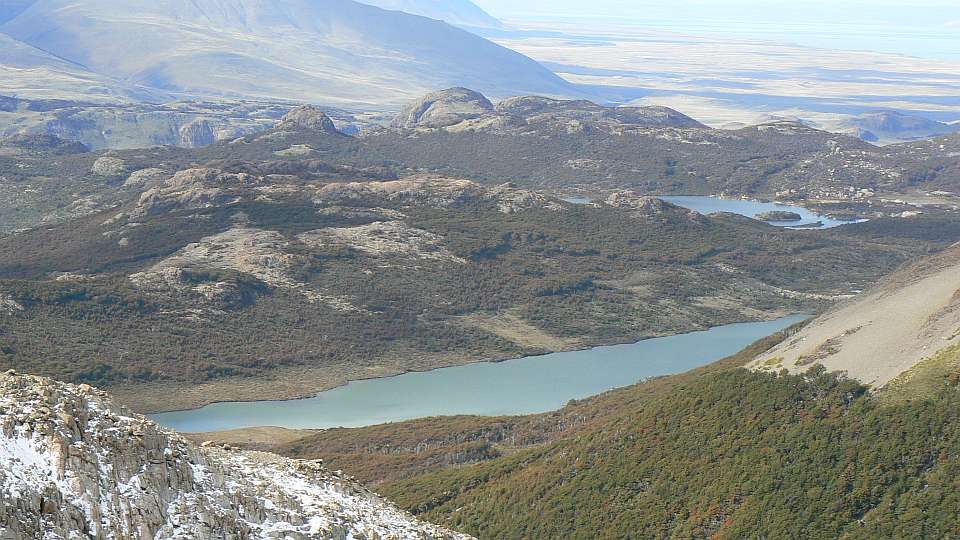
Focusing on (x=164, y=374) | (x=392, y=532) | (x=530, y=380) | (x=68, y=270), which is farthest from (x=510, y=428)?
(x=68, y=270)

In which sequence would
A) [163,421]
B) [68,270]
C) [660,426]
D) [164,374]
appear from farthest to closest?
[68,270], [164,374], [163,421], [660,426]

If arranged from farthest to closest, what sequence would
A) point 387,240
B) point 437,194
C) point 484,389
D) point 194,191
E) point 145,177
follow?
point 145,177
point 437,194
point 194,191
point 387,240
point 484,389

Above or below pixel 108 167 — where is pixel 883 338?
above

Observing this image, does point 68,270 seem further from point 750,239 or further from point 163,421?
point 750,239

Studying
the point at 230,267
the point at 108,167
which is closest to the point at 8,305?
the point at 230,267

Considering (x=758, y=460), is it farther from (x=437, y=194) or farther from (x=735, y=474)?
(x=437, y=194)

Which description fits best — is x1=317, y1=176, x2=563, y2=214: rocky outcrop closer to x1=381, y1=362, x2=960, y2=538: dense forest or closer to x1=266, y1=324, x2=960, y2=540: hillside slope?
x1=266, y1=324, x2=960, y2=540: hillside slope

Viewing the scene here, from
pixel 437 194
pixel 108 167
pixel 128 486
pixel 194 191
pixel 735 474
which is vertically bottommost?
pixel 108 167
